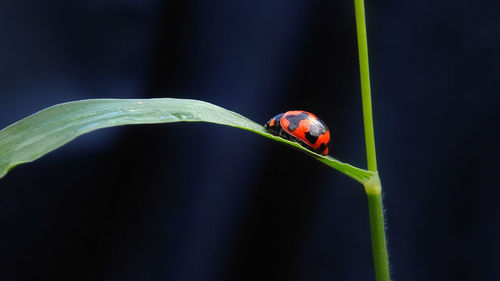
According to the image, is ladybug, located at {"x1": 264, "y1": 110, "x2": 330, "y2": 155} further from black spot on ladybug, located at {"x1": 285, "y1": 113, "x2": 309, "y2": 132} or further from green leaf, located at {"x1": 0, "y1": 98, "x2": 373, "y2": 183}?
green leaf, located at {"x1": 0, "y1": 98, "x2": 373, "y2": 183}

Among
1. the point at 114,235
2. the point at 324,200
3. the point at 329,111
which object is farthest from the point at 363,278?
the point at 114,235

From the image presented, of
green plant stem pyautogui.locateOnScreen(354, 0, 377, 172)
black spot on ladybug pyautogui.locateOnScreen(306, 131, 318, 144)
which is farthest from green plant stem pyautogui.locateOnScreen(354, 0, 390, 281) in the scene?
black spot on ladybug pyautogui.locateOnScreen(306, 131, 318, 144)

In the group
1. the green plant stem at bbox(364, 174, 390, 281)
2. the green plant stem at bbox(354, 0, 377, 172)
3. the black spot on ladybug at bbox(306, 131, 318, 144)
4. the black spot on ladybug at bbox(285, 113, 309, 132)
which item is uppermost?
the black spot on ladybug at bbox(285, 113, 309, 132)

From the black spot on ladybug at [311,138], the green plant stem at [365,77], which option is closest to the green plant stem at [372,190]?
the green plant stem at [365,77]

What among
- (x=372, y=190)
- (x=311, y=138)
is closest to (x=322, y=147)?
(x=311, y=138)

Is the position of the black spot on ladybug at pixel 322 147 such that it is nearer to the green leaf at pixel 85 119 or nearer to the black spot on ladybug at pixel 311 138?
the black spot on ladybug at pixel 311 138

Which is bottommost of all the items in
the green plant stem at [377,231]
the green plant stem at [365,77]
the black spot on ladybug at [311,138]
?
the green plant stem at [377,231]
